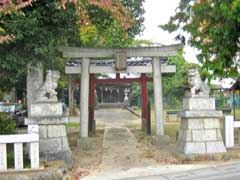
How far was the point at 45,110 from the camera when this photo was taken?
31.9 feet

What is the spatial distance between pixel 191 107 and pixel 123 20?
214 inches

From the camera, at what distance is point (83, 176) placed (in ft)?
29.4

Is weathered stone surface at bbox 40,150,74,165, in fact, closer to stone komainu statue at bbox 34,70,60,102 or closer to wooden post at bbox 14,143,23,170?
wooden post at bbox 14,143,23,170

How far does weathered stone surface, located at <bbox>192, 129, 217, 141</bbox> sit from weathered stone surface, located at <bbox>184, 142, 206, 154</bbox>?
0.45 ft

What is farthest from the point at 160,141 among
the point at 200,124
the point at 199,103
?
the point at 199,103

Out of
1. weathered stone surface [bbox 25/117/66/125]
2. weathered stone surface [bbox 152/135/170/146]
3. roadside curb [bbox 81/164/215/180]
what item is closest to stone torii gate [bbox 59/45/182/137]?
weathered stone surface [bbox 152/135/170/146]

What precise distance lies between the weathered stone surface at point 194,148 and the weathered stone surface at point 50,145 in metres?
3.45

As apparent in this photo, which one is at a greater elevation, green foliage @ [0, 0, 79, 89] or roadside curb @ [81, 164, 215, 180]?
green foliage @ [0, 0, 79, 89]

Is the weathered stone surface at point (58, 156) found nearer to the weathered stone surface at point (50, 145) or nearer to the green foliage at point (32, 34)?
the weathered stone surface at point (50, 145)

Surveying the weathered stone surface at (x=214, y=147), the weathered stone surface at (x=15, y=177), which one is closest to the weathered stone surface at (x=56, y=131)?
the weathered stone surface at (x=15, y=177)

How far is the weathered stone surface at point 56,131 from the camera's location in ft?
31.8

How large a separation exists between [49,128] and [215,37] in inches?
237

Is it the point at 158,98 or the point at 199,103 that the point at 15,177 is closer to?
the point at 199,103

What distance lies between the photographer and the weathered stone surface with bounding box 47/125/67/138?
9703 mm
